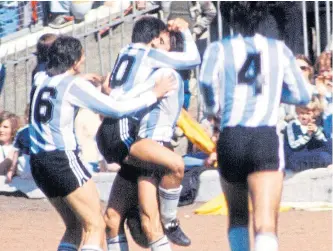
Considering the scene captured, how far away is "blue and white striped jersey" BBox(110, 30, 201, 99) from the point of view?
8.15 m

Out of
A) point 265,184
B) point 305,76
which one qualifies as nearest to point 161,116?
point 265,184

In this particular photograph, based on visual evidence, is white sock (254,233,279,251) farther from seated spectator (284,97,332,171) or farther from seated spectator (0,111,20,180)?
seated spectator (0,111,20,180)

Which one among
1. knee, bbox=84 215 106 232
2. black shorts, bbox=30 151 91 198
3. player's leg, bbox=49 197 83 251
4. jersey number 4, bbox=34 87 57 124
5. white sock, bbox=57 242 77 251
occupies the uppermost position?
jersey number 4, bbox=34 87 57 124

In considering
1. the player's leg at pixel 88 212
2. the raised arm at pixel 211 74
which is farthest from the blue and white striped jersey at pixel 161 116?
the raised arm at pixel 211 74

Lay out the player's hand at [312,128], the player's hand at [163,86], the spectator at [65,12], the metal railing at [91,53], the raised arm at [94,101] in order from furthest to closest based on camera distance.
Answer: the spectator at [65,12]
the metal railing at [91,53]
the player's hand at [312,128]
the player's hand at [163,86]
the raised arm at [94,101]

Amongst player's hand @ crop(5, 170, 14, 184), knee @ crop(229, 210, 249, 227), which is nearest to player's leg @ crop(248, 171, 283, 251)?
knee @ crop(229, 210, 249, 227)

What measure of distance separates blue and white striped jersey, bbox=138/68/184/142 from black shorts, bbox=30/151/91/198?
763 mm

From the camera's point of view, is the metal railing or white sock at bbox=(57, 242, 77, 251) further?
the metal railing

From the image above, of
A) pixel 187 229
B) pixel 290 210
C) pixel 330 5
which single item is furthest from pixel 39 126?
pixel 330 5

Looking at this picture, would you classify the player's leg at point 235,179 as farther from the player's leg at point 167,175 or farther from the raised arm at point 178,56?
the raised arm at point 178,56

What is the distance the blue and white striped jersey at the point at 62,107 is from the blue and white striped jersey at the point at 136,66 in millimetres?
581

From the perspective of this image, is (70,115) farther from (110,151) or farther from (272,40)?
(272,40)

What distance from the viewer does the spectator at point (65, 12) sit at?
1450 cm

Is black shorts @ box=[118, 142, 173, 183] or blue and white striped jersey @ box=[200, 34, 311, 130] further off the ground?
blue and white striped jersey @ box=[200, 34, 311, 130]
